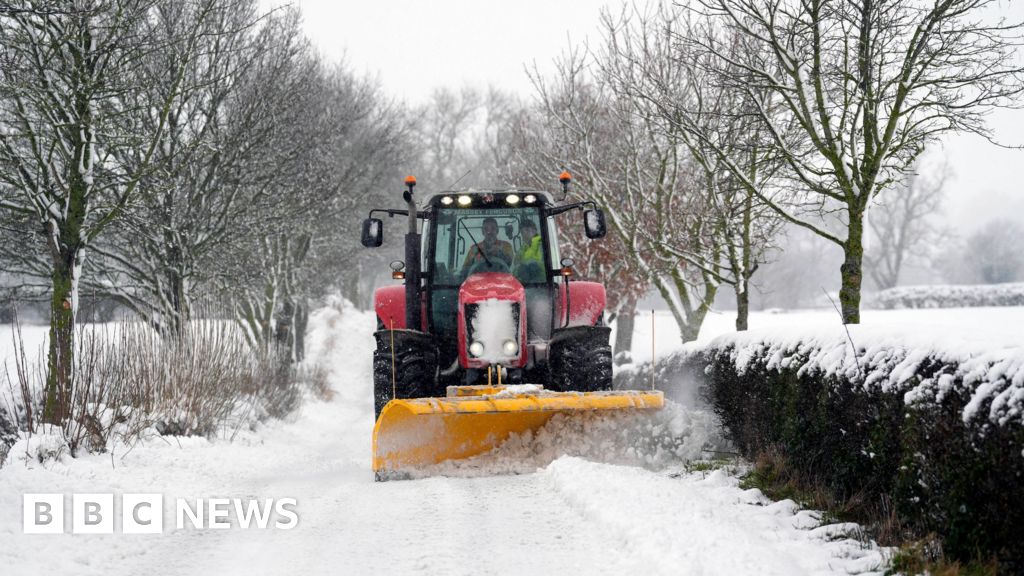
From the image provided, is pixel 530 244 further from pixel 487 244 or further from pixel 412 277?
pixel 412 277

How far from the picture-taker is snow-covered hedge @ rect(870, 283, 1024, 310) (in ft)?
93.4

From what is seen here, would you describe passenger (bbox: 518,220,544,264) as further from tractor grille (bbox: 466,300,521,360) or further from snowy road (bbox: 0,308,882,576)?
snowy road (bbox: 0,308,882,576)

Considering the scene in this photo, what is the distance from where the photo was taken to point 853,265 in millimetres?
6980

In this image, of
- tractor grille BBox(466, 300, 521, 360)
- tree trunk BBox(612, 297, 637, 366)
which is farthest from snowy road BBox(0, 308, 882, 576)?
tree trunk BBox(612, 297, 637, 366)

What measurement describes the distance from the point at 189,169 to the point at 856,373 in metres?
10.4

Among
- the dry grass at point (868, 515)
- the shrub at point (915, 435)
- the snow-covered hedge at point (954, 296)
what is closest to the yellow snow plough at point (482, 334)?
the dry grass at point (868, 515)

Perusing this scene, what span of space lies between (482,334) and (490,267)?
40.8 inches

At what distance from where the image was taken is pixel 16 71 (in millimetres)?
8227

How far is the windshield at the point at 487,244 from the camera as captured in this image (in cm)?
786

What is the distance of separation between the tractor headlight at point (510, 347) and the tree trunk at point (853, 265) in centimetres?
279

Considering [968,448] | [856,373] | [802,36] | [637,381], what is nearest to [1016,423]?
[968,448]

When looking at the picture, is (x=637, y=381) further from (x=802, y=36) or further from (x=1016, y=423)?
(x=1016, y=423)

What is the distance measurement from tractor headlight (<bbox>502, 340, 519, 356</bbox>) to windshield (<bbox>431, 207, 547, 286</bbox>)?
3.17ft

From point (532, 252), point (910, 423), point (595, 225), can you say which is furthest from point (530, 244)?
point (910, 423)
